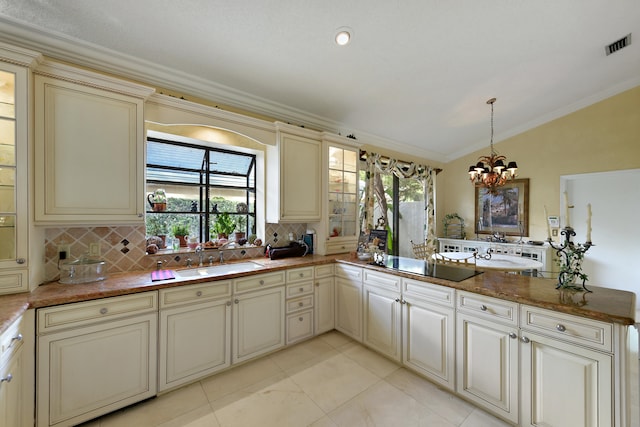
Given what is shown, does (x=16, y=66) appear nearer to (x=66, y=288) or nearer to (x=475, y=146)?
(x=66, y=288)

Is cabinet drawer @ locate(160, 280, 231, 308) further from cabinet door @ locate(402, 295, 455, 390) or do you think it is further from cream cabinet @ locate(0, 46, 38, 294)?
cabinet door @ locate(402, 295, 455, 390)

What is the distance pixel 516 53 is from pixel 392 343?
3397mm

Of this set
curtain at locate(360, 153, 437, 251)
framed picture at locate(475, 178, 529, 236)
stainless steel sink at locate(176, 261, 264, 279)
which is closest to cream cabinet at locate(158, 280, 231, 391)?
stainless steel sink at locate(176, 261, 264, 279)

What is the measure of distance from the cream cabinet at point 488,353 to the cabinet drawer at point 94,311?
7.97 feet

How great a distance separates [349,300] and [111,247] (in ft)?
8.07

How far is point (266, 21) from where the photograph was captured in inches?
78.7

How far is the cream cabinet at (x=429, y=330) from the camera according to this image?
79.5 inches

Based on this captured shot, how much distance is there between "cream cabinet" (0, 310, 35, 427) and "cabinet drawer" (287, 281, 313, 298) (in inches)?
73.9

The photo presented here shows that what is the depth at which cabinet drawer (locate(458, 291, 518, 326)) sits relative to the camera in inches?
67.0

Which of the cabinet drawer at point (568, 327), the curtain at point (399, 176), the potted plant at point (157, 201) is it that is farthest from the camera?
the curtain at point (399, 176)

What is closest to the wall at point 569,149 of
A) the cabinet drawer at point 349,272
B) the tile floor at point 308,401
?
the cabinet drawer at point 349,272

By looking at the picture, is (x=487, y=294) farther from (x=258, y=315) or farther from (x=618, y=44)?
(x=618, y=44)

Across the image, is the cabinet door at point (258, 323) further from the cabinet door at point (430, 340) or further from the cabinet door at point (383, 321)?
the cabinet door at point (430, 340)

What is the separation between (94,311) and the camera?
1.73 meters
